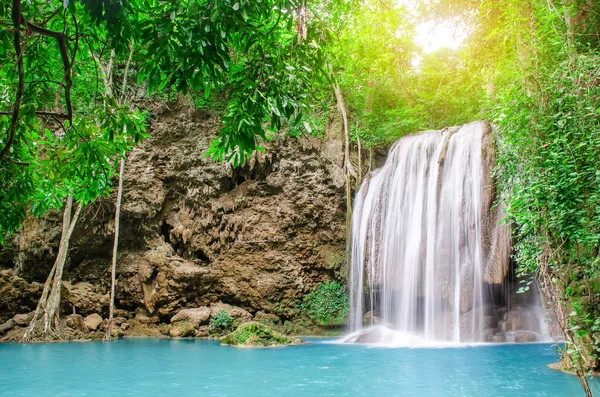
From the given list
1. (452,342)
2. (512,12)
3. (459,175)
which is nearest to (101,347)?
(452,342)

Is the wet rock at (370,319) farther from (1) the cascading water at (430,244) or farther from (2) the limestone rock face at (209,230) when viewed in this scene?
(2) the limestone rock face at (209,230)

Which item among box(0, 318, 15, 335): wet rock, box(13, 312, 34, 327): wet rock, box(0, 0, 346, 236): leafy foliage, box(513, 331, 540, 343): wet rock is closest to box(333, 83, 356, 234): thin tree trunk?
box(513, 331, 540, 343): wet rock

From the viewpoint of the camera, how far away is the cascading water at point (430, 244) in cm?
1133

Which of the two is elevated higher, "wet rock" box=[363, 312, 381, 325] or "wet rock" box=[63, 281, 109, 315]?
"wet rock" box=[63, 281, 109, 315]

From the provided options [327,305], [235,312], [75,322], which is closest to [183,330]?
[235,312]

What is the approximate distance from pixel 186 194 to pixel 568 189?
12.6 metres

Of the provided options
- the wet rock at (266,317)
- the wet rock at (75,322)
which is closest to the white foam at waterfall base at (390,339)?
the wet rock at (266,317)

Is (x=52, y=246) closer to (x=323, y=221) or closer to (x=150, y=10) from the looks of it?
(x=323, y=221)

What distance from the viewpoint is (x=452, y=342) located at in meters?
11.1

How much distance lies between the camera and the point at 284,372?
7.57m

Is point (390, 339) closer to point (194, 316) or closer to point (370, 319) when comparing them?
point (370, 319)

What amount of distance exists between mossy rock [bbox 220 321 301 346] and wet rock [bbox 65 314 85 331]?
4.65 meters

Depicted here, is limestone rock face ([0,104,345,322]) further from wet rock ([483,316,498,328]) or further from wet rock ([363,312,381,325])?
wet rock ([483,316,498,328])

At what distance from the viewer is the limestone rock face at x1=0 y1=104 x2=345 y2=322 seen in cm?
1445
